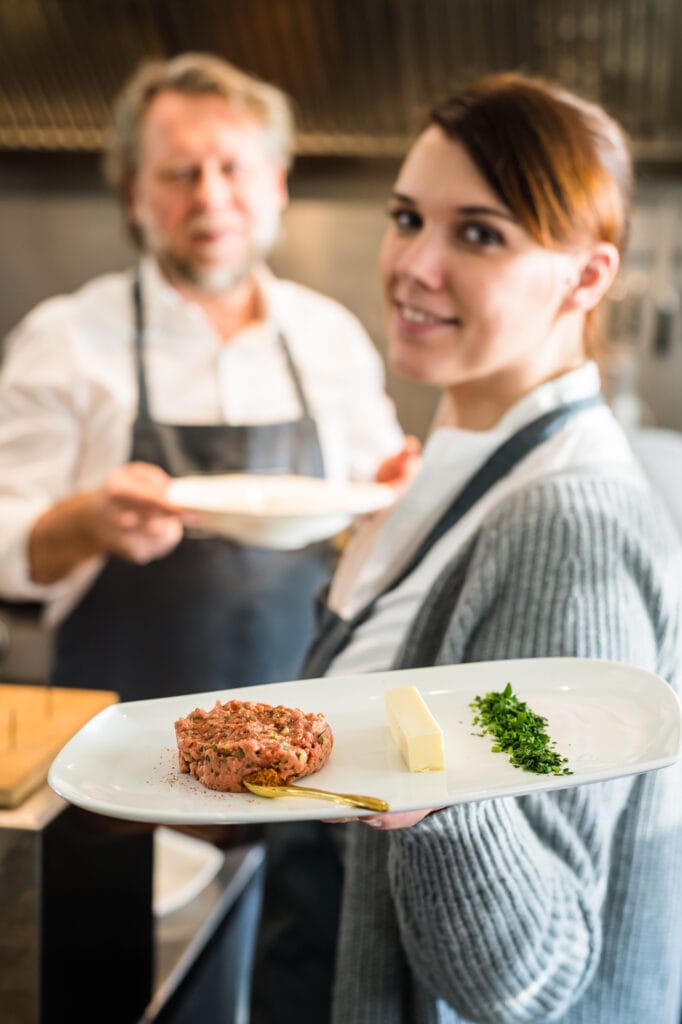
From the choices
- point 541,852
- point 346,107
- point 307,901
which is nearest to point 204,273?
point 346,107

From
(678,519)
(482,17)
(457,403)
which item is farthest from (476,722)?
(482,17)

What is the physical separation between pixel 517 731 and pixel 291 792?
16 centimetres

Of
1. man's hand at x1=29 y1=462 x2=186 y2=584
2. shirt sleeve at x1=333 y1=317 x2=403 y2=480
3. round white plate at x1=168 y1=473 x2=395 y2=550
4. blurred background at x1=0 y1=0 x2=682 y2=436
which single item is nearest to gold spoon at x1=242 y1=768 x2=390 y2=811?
round white plate at x1=168 y1=473 x2=395 y2=550

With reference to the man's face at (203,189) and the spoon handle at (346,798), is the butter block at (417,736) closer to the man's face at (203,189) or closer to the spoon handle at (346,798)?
the spoon handle at (346,798)

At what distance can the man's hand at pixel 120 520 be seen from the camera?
1.66 metres

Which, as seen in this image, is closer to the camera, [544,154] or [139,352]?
[544,154]

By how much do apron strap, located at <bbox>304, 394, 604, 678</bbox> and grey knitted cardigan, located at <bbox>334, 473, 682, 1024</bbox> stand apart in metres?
0.11

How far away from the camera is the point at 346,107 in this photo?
2.74 meters

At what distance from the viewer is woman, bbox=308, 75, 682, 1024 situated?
0.89 m

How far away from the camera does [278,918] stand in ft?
4.32

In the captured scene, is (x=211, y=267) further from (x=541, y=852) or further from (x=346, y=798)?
(x=346, y=798)

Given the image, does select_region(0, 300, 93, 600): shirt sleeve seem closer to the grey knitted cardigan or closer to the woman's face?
the woman's face

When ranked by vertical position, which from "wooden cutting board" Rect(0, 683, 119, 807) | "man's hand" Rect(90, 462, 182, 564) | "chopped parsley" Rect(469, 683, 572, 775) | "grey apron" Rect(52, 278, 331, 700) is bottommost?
"grey apron" Rect(52, 278, 331, 700)

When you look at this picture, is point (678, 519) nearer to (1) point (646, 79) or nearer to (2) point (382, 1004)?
(2) point (382, 1004)
